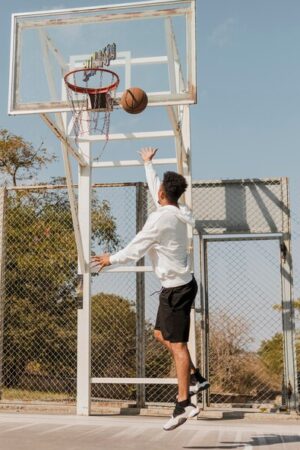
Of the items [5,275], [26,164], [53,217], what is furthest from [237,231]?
[26,164]

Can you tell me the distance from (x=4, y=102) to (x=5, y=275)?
8.53ft

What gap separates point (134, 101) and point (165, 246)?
1.85 meters

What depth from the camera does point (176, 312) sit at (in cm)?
468

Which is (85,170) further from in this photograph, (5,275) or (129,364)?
(129,364)

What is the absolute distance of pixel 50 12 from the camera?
6457mm

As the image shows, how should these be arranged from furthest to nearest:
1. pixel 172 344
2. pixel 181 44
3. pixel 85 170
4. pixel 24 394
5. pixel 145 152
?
pixel 24 394 < pixel 85 170 < pixel 181 44 < pixel 145 152 < pixel 172 344

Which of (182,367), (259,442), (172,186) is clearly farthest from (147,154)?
(259,442)

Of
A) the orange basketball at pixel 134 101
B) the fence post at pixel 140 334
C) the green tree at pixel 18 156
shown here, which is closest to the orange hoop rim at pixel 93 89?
the orange basketball at pixel 134 101

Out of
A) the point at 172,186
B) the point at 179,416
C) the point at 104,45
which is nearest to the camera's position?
the point at 179,416

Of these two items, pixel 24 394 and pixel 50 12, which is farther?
pixel 24 394

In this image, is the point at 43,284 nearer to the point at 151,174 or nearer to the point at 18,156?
the point at 151,174

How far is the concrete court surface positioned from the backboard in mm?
3319

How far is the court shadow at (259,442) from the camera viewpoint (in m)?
4.47

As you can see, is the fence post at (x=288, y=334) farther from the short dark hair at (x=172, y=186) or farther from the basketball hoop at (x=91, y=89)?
the basketball hoop at (x=91, y=89)
